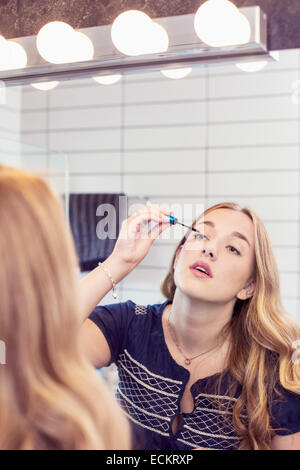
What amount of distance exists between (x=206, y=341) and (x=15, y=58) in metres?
0.72

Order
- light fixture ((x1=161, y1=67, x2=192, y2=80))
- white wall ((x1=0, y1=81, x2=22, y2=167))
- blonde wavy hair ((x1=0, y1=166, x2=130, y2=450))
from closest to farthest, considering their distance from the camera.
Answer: blonde wavy hair ((x1=0, y1=166, x2=130, y2=450)) < light fixture ((x1=161, y1=67, x2=192, y2=80)) < white wall ((x1=0, y1=81, x2=22, y2=167))

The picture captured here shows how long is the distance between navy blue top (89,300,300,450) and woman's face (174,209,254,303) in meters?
0.14

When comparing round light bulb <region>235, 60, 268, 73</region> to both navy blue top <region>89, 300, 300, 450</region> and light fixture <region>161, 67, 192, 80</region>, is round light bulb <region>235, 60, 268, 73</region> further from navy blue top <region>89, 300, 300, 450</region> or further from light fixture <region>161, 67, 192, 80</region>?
navy blue top <region>89, 300, 300, 450</region>

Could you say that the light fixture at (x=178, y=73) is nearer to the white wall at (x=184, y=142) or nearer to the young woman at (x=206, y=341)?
the white wall at (x=184, y=142)

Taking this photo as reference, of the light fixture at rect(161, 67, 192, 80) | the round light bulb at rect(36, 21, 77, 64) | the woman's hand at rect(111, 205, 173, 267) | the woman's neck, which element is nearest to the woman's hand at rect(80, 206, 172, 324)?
the woman's hand at rect(111, 205, 173, 267)

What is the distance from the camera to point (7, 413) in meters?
0.56

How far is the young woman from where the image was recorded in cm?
96

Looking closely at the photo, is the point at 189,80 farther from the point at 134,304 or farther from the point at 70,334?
the point at 70,334

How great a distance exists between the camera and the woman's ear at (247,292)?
104 cm

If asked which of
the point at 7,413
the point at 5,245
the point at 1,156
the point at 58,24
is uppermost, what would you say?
the point at 58,24
